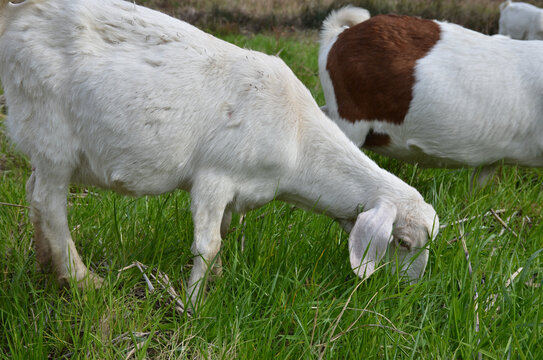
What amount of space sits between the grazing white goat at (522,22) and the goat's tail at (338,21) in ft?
16.3

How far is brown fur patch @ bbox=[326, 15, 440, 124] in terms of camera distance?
4234 mm

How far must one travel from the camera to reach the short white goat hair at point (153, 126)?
8.96ft

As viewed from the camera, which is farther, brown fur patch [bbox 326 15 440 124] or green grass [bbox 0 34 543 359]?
brown fur patch [bbox 326 15 440 124]

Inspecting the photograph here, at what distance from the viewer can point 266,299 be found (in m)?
2.71

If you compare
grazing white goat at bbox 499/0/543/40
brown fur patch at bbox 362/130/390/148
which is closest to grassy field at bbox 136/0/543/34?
grazing white goat at bbox 499/0/543/40

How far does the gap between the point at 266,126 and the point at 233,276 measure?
699 mm

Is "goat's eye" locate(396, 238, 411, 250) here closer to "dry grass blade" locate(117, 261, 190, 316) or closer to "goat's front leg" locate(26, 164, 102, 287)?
"dry grass blade" locate(117, 261, 190, 316)

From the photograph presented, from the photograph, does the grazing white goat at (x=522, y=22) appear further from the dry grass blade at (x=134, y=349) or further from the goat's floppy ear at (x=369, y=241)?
the dry grass blade at (x=134, y=349)

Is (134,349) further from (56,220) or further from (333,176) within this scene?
(333,176)

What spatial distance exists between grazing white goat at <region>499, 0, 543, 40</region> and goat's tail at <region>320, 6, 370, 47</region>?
16.3 ft

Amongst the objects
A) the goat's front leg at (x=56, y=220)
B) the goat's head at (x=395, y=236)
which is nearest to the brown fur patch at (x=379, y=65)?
the goat's head at (x=395, y=236)

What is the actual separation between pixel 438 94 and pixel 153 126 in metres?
2.18

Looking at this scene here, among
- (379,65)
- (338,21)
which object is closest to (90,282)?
(379,65)

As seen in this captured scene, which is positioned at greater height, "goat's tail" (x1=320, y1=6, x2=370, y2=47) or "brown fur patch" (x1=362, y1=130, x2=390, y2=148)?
"goat's tail" (x1=320, y1=6, x2=370, y2=47)
